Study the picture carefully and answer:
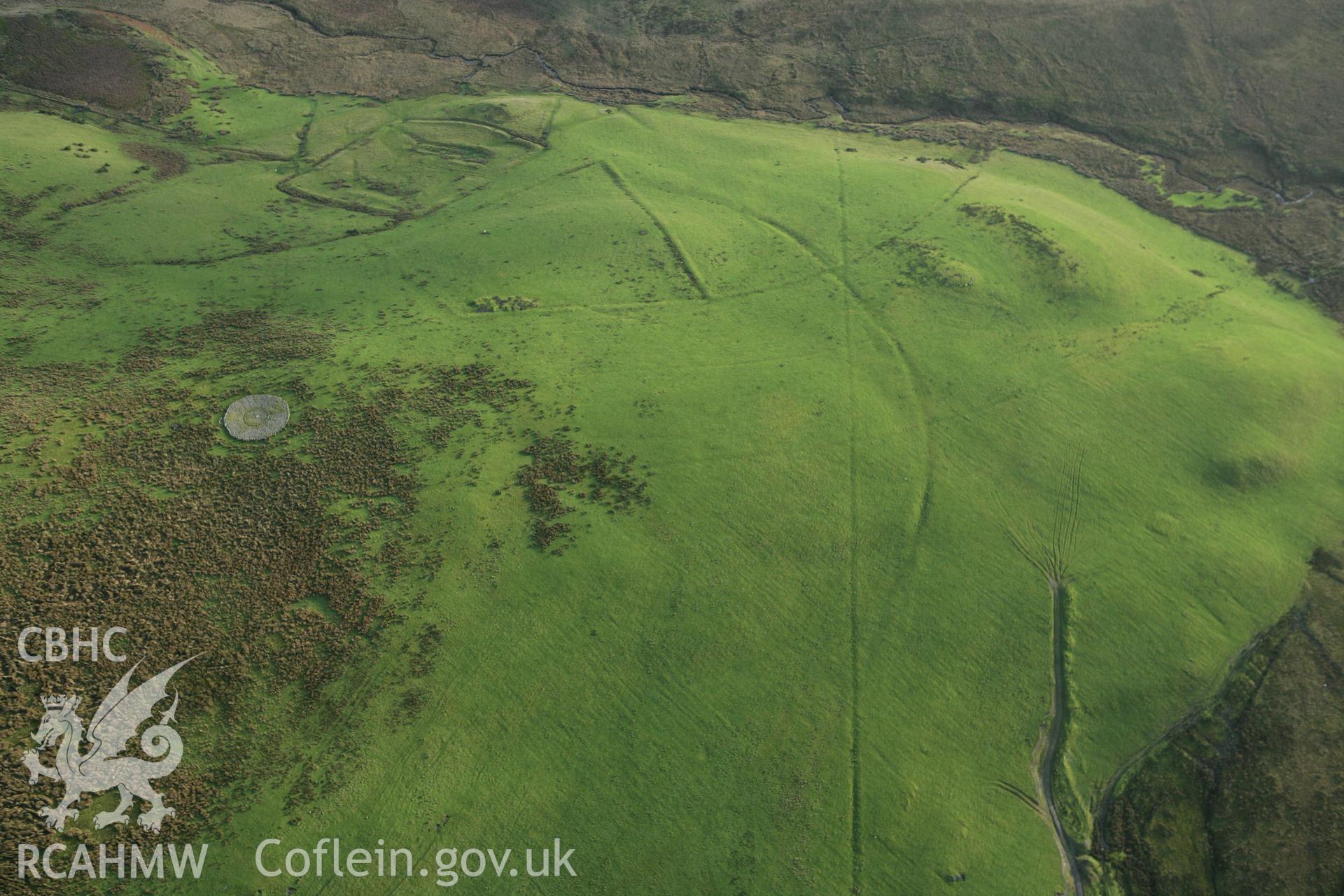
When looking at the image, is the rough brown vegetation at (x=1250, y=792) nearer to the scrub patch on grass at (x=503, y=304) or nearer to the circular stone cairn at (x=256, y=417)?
the circular stone cairn at (x=256, y=417)

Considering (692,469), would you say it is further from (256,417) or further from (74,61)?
(74,61)

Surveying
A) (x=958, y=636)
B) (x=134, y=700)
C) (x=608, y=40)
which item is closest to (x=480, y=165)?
(x=608, y=40)

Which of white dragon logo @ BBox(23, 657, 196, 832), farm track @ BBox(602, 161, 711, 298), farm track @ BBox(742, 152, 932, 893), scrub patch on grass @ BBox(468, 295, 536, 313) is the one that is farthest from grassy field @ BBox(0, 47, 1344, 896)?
white dragon logo @ BBox(23, 657, 196, 832)

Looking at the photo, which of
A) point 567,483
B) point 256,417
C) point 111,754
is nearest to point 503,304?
point 256,417

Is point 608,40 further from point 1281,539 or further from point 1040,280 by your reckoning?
point 1281,539

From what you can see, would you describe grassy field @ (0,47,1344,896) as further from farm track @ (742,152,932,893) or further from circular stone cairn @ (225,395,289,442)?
circular stone cairn @ (225,395,289,442)

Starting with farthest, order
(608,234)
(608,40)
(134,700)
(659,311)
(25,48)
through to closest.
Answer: (608,40) < (25,48) < (608,234) < (659,311) < (134,700)

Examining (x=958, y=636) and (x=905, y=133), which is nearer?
(x=958, y=636)

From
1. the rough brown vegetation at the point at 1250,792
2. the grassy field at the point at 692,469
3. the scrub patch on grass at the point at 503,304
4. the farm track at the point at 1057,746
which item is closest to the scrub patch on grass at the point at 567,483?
the grassy field at the point at 692,469
